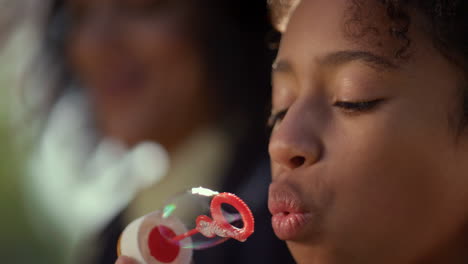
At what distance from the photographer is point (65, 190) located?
2.31 m

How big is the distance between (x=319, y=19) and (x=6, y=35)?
4.65 feet

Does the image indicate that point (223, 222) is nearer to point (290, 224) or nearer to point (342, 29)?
point (290, 224)

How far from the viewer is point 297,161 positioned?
3.32ft

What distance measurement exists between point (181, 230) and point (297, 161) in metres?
0.23

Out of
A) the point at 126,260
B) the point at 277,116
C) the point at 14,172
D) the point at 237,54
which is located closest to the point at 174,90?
the point at 237,54

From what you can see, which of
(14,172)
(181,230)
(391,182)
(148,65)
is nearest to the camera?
(391,182)

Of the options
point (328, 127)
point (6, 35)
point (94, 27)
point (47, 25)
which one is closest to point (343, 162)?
point (328, 127)

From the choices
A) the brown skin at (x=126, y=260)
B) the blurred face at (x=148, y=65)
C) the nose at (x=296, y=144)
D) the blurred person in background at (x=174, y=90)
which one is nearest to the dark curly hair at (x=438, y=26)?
the nose at (x=296, y=144)

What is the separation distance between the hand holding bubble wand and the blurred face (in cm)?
69

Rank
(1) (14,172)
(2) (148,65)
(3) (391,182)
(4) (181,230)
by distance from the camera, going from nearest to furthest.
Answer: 1. (3) (391,182)
2. (4) (181,230)
3. (2) (148,65)
4. (1) (14,172)

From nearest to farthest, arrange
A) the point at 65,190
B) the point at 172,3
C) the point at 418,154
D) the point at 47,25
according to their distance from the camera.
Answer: the point at 418,154
the point at 172,3
the point at 47,25
the point at 65,190

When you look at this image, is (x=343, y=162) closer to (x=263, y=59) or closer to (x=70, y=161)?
(x=263, y=59)

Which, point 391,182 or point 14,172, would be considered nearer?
point 391,182

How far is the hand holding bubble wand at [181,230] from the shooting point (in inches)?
39.9
